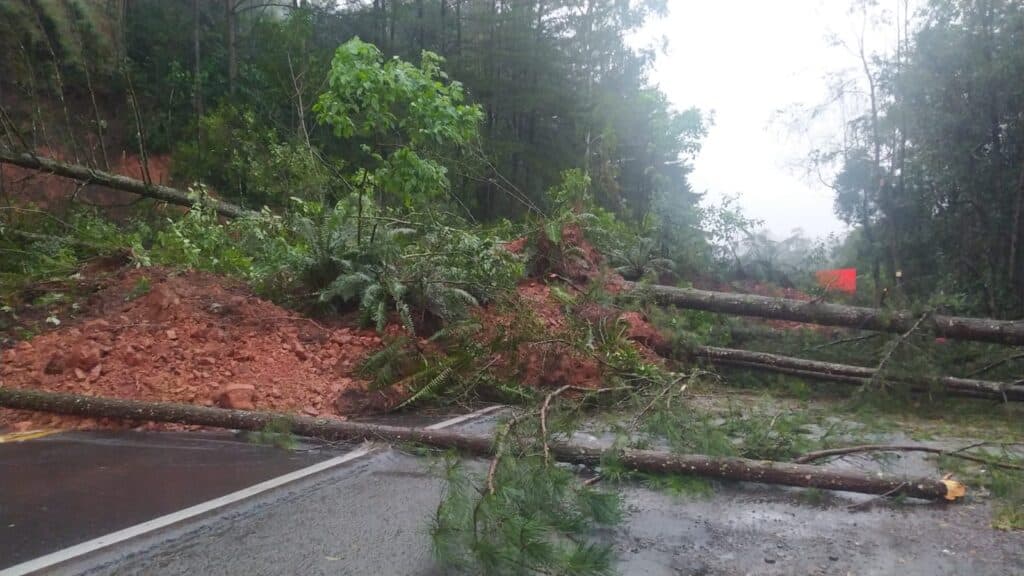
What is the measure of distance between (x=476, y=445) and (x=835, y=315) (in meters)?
5.80

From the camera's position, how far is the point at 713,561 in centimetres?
324

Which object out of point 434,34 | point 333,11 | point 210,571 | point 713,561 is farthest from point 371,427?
point 333,11

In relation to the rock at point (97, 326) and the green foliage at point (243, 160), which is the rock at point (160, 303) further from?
the green foliage at point (243, 160)

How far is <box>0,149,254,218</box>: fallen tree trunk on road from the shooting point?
919 centimetres

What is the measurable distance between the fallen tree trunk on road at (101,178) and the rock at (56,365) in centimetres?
392

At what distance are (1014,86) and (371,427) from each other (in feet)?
45.1

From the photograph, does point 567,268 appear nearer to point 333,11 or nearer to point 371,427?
point 371,427

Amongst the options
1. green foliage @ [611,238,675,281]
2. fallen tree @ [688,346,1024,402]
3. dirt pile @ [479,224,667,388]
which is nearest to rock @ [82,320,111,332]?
dirt pile @ [479,224,667,388]

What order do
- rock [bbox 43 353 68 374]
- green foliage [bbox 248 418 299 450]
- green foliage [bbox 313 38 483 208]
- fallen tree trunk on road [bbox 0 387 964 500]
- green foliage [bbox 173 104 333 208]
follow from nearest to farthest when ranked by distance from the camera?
fallen tree trunk on road [bbox 0 387 964 500]
green foliage [bbox 248 418 299 450]
rock [bbox 43 353 68 374]
green foliage [bbox 313 38 483 208]
green foliage [bbox 173 104 333 208]

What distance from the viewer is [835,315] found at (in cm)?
866

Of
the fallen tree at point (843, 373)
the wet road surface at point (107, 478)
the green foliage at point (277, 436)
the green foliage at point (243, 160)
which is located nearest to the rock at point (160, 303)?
the wet road surface at point (107, 478)

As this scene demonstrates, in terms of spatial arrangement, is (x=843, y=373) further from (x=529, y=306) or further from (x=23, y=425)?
(x=23, y=425)

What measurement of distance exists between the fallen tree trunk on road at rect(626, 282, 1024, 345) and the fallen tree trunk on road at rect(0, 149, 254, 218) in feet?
21.3

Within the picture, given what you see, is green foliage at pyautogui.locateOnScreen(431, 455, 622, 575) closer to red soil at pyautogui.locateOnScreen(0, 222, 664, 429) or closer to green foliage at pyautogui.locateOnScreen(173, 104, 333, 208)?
red soil at pyautogui.locateOnScreen(0, 222, 664, 429)
